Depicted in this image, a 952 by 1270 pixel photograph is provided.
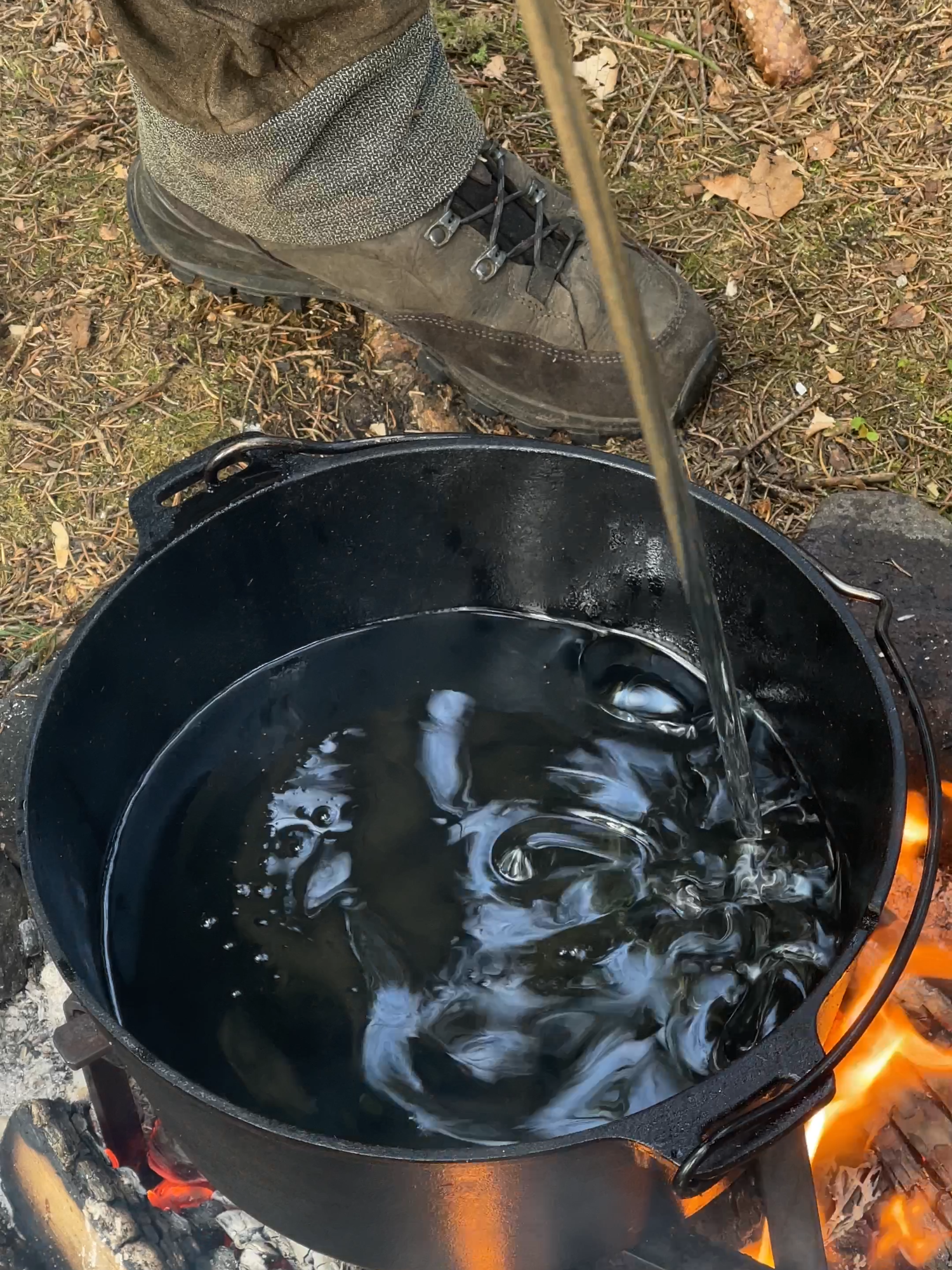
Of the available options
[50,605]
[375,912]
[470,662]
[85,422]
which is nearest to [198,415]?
[85,422]

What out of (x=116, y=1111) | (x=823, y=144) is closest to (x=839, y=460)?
(x=823, y=144)

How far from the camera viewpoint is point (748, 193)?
8.52 ft

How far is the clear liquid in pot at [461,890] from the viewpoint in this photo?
137 cm

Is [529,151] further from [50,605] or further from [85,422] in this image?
[50,605]

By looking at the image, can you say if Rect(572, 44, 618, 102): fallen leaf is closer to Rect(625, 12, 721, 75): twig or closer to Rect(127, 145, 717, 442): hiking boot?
Rect(625, 12, 721, 75): twig

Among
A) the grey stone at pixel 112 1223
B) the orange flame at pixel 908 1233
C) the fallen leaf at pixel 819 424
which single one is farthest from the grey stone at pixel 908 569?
the grey stone at pixel 112 1223

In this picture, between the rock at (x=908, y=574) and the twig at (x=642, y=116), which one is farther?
the twig at (x=642, y=116)

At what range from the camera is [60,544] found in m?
2.23

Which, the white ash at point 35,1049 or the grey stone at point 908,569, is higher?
the white ash at point 35,1049

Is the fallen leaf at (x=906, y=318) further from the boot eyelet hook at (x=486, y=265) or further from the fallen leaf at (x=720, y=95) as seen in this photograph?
the boot eyelet hook at (x=486, y=265)

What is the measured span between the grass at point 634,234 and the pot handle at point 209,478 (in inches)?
24.7

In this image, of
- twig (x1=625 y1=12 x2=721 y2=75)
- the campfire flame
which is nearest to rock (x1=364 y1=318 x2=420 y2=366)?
twig (x1=625 y1=12 x2=721 y2=75)

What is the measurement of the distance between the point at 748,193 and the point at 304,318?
3.40 feet

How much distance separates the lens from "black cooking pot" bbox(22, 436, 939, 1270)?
0.99 metres
